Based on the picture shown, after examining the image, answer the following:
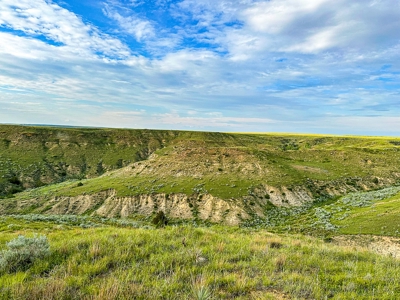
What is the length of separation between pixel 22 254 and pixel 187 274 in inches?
182

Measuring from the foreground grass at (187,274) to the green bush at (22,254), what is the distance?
28cm

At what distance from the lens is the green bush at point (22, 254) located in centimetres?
627

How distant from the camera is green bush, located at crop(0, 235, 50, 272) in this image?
6270 millimetres

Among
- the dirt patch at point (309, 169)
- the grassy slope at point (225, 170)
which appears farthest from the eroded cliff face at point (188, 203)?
the dirt patch at point (309, 169)

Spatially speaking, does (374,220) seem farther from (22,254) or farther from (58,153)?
(58,153)

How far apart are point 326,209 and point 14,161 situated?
9339cm

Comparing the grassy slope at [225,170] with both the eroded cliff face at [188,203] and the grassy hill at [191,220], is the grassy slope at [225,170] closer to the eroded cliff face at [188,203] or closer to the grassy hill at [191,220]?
the grassy hill at [191,220]

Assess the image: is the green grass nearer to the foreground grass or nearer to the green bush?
the foreground grass

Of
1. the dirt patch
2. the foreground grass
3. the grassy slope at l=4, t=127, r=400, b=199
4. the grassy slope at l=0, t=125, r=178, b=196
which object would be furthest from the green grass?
the grassy slope at l=0, t=125, r=178, b=196

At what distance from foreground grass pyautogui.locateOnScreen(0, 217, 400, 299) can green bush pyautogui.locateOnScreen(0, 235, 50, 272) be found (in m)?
0.28

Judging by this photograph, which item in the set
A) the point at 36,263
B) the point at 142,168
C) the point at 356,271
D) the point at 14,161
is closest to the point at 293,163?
the point at 142,168

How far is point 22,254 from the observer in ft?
21.9

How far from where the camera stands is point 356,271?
706 cm

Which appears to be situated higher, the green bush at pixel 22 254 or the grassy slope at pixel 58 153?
the green bush at pixel 22 254
